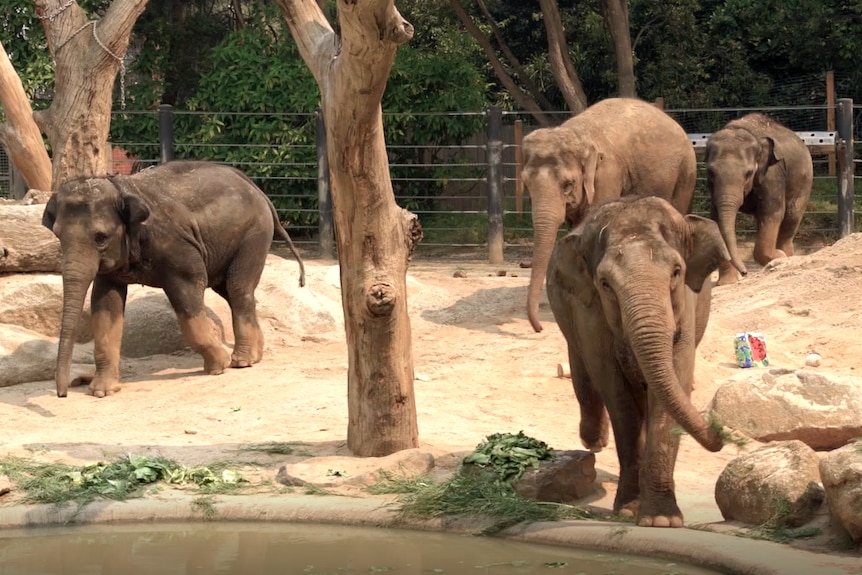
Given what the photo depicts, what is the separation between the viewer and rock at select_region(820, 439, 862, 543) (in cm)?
578

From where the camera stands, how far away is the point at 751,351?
33.7 feet

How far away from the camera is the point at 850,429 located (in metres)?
7.93

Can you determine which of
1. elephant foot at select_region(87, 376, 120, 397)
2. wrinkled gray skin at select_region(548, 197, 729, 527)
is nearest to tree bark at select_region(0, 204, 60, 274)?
elephant foot at select_region(87, 376, 120, 397)

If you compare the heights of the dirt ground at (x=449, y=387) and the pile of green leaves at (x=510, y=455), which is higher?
the pile of green leaves at (x=510, y=455)

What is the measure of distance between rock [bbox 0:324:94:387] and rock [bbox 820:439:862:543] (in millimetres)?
6297

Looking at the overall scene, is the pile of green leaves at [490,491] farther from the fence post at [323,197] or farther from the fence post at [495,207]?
the fence post at [323,197]

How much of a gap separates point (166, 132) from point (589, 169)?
6431 mm

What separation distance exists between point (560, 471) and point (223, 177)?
521 centimetres

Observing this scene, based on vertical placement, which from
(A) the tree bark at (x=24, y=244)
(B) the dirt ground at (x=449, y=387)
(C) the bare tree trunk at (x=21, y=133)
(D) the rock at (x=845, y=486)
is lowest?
(B) the dirt ground at (x=449, y=387)

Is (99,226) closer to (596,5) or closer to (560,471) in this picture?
(560,471)

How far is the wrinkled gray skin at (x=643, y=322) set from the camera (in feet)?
19.8

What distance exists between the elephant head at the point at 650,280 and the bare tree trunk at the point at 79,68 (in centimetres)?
676

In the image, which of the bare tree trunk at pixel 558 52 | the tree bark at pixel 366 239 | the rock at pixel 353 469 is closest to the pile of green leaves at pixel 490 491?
the rock at pixel 353 469

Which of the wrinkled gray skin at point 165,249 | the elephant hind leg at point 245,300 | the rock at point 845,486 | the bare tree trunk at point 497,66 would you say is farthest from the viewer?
the bare tree trunk at point 497,66
